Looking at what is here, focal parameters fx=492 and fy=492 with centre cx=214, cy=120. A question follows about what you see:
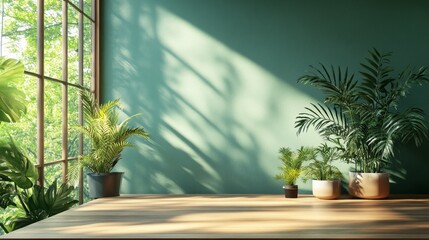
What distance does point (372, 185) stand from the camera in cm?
507

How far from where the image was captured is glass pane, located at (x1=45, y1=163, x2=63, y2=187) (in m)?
4.86

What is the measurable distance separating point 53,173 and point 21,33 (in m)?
2.13

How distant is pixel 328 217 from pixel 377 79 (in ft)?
7.12

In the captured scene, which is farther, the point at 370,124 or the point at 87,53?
the point at 87,53

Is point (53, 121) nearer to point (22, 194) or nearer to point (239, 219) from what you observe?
→ point (22, 194)

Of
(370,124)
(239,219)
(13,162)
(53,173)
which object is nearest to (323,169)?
(370,124)

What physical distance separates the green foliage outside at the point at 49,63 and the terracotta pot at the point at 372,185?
3.03 m

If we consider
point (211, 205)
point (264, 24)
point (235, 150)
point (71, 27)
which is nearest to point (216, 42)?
point (264, 24)

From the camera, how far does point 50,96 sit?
17.4 feet

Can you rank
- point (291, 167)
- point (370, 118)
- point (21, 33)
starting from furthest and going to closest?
1. point (21, 33)
2. point (291, 167)
3. point (370, 118)

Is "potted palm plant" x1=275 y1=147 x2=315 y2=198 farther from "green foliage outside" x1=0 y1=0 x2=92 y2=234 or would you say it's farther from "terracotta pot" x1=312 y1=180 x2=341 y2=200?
"green foliage outside" x1=0 y1=0 x2=92 y2=234

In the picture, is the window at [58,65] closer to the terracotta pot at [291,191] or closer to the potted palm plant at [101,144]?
the potted palm plant at [101,144]

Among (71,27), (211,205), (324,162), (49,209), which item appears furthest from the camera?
(71,27)

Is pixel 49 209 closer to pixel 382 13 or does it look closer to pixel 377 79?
pixel 377 79
